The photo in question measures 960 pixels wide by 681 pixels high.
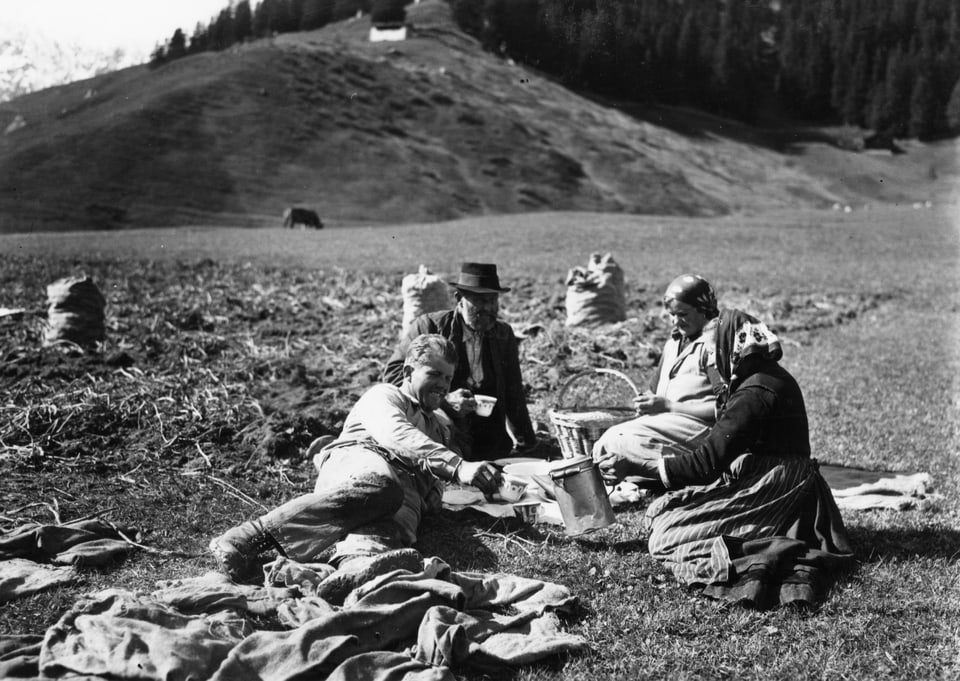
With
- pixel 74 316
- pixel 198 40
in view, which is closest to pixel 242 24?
pixel 198 40

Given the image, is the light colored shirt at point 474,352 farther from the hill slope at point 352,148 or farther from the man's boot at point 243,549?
the hill slope at point 352,148

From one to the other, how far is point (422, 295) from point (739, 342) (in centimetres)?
520

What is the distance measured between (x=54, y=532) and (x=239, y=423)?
8.13ft

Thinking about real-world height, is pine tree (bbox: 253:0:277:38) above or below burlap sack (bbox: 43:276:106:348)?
above

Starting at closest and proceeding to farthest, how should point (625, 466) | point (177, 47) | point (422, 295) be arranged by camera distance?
point (625, 466), point (422, 295), point (177, 47)

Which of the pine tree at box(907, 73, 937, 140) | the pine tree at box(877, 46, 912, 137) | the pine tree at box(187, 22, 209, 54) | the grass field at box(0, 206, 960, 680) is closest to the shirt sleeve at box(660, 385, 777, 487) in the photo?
the grass field at box(0, 206, 960, 680)

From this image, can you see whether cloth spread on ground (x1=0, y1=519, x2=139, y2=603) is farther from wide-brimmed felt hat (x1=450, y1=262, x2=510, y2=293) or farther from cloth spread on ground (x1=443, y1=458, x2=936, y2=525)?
wide-brimmed felt hat (x1=450, y1=262, x2=510, y2=293)

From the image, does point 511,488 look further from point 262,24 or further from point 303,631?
point 262,24

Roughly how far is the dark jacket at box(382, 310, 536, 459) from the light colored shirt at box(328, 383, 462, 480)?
1.37 m

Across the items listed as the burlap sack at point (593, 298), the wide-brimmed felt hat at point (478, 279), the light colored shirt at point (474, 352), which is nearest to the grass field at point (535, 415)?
the burlap sack at point (593, 298)

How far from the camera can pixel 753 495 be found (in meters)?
4.43

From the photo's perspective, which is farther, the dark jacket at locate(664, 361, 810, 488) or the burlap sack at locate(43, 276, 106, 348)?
the burlap sack at locate(43, 276, 106, 348)

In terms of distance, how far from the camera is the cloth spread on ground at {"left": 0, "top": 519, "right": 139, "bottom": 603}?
164 inches

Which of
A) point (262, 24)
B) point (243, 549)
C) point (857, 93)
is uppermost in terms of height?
point (262, 24)
